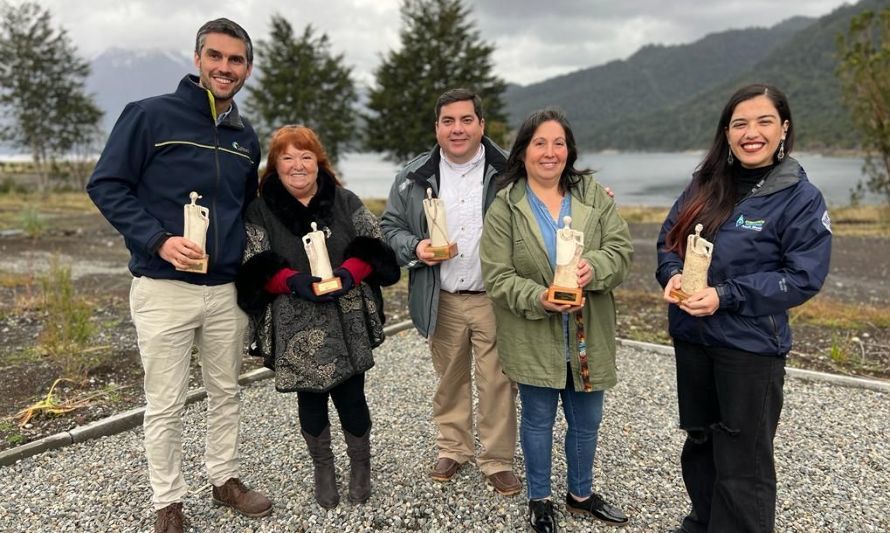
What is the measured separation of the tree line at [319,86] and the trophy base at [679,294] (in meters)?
23.6

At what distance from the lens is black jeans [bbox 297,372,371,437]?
305 cm

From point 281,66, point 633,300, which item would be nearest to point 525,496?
point 633,300

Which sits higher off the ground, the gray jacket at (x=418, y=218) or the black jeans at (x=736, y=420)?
the gray jacket at (x=418, y=218)

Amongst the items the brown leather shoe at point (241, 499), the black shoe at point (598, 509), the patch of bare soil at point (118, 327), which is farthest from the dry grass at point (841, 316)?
the brown leather shoe at point (241, 499)

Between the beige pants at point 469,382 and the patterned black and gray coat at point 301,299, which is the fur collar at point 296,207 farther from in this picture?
the beige pants at point 469,382

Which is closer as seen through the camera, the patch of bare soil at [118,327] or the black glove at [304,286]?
the black glove at [304,286]

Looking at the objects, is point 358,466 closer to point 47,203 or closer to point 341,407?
point 341,407

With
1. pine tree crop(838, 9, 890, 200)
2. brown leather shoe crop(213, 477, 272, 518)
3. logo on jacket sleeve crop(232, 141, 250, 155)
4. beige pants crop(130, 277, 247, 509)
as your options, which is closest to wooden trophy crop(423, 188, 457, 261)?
logo on jacket sleeve crop(232, 141, 250, 155)

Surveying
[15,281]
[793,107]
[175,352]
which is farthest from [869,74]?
[793,107]

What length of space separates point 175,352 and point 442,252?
1.42 m

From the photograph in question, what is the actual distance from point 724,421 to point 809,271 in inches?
28.5

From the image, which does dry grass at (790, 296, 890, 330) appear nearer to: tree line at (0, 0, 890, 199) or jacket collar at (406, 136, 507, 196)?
jacket collar at (406, 136, 507, 196)

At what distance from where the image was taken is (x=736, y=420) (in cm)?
244

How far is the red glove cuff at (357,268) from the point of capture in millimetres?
2943
